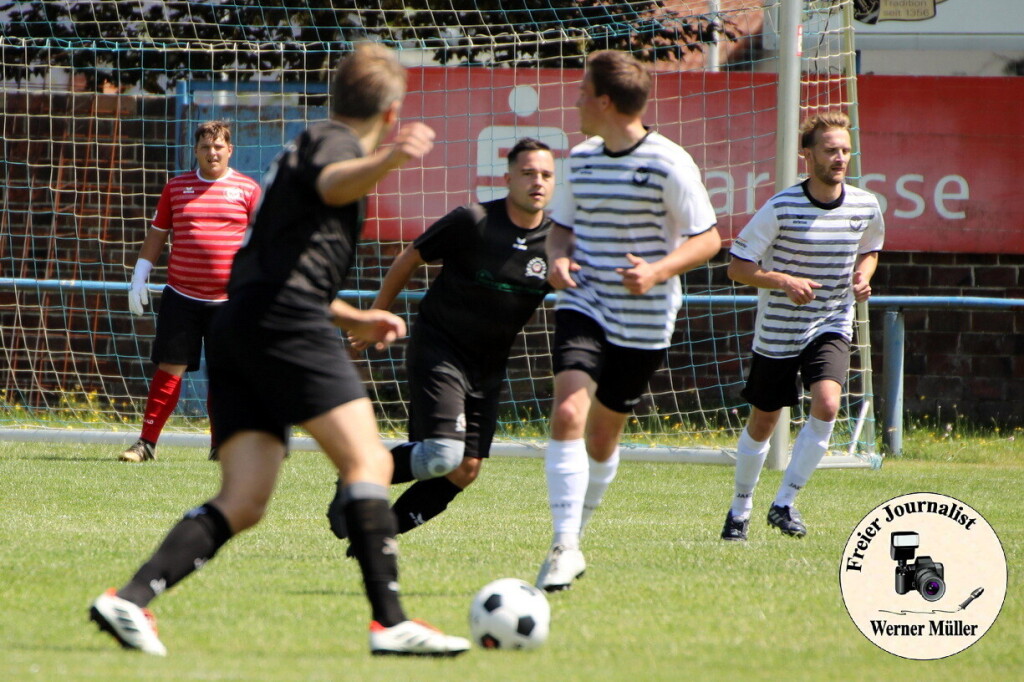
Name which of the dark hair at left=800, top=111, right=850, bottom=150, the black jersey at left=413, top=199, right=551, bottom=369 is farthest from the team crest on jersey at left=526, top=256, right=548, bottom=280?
the dark hair at left=800, top=111, right=850, bottom=150

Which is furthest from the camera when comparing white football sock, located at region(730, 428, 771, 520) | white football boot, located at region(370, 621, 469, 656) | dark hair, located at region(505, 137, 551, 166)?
white football sock, located at region(730, 428, 771, 520)

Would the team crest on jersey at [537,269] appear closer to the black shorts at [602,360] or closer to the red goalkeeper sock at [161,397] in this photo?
the black shorts at [602,360]

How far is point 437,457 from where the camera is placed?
5.31m

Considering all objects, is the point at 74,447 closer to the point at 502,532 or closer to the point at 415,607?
the point at 502,532

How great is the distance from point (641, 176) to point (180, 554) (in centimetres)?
213

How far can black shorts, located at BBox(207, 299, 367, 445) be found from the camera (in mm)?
3615

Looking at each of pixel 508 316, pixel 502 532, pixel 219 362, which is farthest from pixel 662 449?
pixel 219 362

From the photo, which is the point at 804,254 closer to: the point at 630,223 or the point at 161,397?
the point at 630,223

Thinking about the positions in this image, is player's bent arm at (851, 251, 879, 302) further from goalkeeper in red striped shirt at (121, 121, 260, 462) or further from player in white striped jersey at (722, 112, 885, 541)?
goalkeeper in red striped shirt at (121, 121, 260, 462)

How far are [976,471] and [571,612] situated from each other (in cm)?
605

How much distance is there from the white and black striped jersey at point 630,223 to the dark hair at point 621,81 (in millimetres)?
170

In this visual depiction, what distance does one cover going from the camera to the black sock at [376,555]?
3.59 meters

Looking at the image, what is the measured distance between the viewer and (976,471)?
31.4 ft

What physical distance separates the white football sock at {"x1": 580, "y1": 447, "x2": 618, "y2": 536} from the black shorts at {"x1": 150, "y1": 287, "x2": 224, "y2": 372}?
→ 13.9 ft
